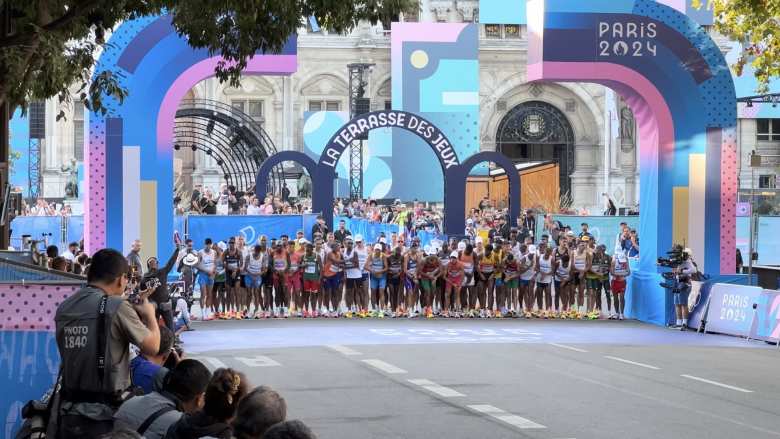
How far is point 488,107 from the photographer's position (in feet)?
223

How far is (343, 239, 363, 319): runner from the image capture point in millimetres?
28219

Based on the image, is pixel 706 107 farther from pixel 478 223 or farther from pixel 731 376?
pixel 478 223

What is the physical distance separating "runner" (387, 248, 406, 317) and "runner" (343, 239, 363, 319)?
66cm

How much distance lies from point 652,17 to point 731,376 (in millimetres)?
11639

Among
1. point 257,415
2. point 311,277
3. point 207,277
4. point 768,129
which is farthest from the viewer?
point 768,129

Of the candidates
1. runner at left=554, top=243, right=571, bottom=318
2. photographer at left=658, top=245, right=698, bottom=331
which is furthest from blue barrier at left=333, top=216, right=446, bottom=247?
photographer at left=658, top=245, right=698, bottom=331

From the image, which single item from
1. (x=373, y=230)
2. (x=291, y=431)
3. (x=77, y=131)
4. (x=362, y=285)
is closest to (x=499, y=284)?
(x=362, y=285)

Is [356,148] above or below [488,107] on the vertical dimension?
below

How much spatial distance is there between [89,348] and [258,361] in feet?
37.0

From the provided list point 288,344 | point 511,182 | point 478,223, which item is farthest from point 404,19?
point 288,344

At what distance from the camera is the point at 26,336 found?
35.7ft

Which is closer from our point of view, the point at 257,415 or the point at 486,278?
the point at 257,415

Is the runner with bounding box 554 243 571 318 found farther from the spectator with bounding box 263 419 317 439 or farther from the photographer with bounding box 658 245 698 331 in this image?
the spectator with bounding box 263 419 317 439

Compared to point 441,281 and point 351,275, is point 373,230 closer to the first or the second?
point 441,281
